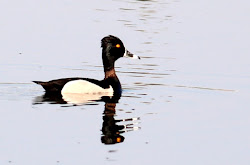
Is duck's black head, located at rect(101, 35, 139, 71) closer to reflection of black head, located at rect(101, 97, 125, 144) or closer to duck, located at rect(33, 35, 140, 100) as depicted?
duck, located at rect(33, 35, 140, 100)

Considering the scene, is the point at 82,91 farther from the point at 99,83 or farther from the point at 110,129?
the point at 110,129

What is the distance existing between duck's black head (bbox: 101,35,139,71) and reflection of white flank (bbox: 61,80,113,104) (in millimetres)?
1300

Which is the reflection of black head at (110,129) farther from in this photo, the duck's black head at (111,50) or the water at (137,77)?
the duck's black head at (111,50)

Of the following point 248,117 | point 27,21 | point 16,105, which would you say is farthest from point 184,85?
point 27,21


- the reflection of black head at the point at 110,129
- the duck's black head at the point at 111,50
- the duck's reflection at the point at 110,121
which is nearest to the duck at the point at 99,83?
the duck's black head at the point at 111,50

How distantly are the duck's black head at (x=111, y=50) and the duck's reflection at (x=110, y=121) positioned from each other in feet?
5.18

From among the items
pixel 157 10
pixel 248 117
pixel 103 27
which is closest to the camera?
→ pixel 248 117

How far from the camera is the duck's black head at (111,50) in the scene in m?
18.9

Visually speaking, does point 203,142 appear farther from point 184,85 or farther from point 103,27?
point 103,27

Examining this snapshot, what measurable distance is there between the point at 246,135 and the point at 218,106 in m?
2.71

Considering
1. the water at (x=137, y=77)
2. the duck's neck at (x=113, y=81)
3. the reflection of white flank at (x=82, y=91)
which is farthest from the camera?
the duck's neck at (x=113, y=81)

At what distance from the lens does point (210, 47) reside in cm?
2381

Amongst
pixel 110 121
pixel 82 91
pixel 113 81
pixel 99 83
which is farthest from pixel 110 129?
pixel 113 81

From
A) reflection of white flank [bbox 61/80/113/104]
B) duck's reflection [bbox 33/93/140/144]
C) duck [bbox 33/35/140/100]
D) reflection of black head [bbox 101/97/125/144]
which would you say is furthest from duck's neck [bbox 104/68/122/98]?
reflection of black head [bbox 101/97/125/144]
